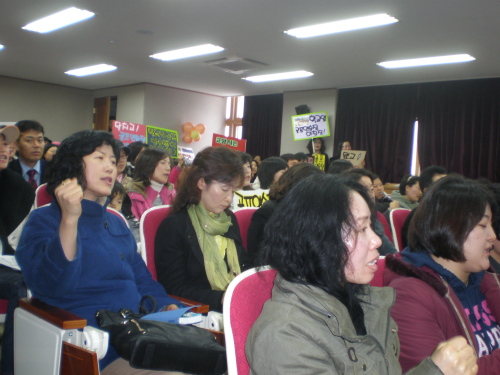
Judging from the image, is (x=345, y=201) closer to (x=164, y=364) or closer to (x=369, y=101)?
(x=164, y=364)

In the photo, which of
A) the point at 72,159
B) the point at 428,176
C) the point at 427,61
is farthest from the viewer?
the point at 427,61

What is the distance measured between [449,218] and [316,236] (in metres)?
0.59

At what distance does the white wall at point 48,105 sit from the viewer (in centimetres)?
1065

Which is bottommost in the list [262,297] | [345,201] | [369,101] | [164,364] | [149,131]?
[164,364]

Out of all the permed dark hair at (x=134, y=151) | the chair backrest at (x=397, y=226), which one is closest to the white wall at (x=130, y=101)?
the permed dark hair at (x=134, y=151)

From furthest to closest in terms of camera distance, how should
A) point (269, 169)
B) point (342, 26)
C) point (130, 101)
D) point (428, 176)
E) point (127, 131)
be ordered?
point (130, 101) → point (127, 131) → point (342, 26) → point (428, 176) → point (269, 169)

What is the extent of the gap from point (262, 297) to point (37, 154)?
10.2 feet

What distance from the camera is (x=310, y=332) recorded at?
97cm

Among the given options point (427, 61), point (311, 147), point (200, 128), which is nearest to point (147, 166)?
point (427, 61)

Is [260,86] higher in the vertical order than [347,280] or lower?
higher

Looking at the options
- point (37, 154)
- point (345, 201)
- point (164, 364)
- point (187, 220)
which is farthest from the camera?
point (37, 154)

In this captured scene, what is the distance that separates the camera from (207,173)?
2246 mm

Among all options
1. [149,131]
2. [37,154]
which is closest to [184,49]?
[149,131]

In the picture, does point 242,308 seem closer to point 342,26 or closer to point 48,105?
point 342,26
